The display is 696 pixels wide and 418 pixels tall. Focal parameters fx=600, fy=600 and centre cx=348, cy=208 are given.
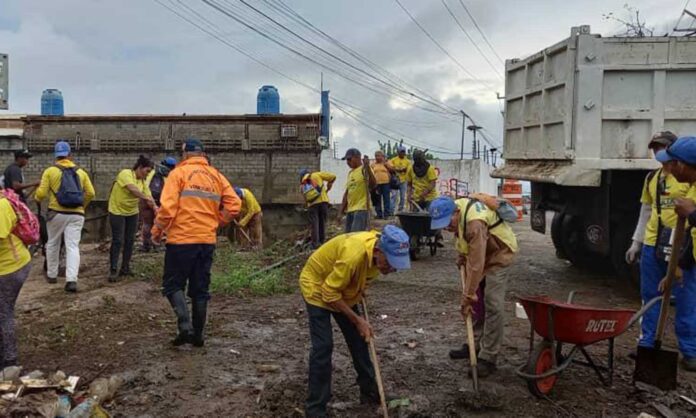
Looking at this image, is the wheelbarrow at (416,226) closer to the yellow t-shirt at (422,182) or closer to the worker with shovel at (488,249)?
the yellow t-shirt at (422,182)

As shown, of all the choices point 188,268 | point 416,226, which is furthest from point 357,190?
point 188,268

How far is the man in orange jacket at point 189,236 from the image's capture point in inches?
206

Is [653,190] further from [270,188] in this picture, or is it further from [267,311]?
[270,188]

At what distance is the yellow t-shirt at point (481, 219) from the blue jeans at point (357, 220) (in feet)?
13.2

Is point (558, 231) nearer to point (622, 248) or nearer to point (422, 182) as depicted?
point (622, 248)

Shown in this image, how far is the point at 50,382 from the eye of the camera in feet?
13.5

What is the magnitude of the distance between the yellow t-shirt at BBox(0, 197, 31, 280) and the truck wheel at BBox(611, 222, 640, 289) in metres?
6.32

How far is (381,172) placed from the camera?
13.2m

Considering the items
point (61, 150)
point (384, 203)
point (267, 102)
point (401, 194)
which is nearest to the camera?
point (61, 150)

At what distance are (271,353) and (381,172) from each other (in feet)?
27.1

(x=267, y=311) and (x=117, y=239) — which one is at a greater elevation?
(x=117, y=239)

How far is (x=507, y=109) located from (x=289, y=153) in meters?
9.63

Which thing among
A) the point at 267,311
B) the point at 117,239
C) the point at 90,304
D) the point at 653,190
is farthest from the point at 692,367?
the point at 117,239

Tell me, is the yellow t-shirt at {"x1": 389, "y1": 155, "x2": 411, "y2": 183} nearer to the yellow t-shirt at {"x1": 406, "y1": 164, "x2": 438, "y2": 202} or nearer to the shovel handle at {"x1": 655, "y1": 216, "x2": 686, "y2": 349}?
the yellow t-shirt at {"x1": 406, "y1": 164, "x2": 438, "y2": 202}
